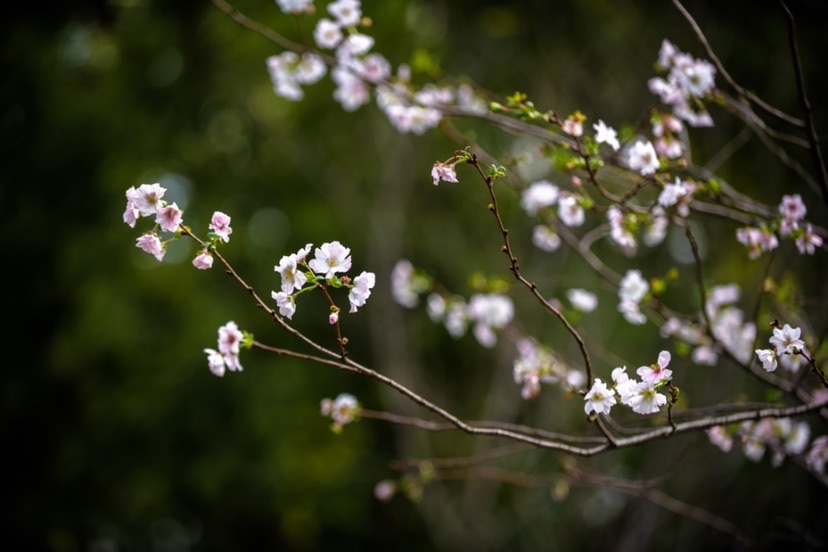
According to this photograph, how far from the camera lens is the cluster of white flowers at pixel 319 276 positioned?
1.06 metres

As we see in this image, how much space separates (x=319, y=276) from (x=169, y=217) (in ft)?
0.94

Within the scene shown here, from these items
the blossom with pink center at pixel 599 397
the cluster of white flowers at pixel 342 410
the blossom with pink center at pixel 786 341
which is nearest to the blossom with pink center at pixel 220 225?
the cluster of white flowers at pixel 342 410

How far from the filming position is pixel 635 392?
3.63 feet

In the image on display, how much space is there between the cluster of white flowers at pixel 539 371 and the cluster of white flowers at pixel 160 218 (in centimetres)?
85

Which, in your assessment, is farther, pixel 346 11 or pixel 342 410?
pixel 346 11

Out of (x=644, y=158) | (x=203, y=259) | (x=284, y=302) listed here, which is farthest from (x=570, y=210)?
(x=203, y=259)

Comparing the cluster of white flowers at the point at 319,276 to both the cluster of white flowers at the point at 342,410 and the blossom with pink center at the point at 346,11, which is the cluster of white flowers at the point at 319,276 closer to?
the cluster of white flowers at the point at 342,410

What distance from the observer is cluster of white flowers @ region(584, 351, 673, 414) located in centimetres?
109

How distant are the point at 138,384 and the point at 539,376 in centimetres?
336

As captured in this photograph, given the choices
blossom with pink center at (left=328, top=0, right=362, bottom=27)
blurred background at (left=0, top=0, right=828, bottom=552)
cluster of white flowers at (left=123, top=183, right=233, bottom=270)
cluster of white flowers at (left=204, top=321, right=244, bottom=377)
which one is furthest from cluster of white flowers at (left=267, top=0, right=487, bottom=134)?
blurred background at (left=0, top=0, right=828, bottom=552)

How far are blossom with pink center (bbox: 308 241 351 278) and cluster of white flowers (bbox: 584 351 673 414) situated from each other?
0.50 metres

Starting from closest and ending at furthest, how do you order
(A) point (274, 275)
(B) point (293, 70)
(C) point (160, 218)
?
(C) point (160, 218), (B) point (293, 70), (A) point (274, 275)

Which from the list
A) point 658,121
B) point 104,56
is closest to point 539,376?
point 658,121

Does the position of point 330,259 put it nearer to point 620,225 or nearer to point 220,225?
point 220,225
